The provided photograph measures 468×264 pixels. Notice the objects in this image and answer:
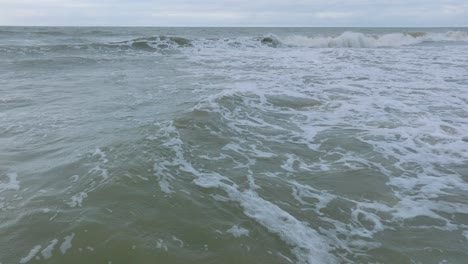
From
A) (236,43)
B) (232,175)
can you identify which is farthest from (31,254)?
(236,43)

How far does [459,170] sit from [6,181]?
5419mm

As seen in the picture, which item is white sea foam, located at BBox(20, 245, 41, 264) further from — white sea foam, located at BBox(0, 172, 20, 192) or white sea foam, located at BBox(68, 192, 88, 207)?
white sea foam, located at BBox(0, 172, 20, 192)

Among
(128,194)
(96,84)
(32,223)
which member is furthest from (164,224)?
(96,84)

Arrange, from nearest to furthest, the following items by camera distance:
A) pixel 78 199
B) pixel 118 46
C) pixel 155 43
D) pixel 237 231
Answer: pixel 237 231, pixel 78 199, pixel 118 46, pixel 155 43

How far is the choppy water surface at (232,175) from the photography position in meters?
3.08

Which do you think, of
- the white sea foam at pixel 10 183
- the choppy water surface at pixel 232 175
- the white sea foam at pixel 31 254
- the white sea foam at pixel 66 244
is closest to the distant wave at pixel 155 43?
the choppy water surface at pixel 232 175

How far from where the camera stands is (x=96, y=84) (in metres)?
10.4

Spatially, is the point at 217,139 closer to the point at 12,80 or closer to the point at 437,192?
the point at 437,192

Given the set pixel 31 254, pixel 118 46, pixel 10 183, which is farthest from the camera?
pixel 118 46

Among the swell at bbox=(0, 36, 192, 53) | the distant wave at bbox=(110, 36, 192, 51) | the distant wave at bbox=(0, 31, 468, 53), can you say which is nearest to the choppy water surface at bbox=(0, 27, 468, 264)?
the swell at bbox=(0, 36, 192, 53)

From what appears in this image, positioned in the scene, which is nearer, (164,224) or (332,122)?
(164,224)

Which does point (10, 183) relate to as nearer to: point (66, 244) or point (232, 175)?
point (66, 244)

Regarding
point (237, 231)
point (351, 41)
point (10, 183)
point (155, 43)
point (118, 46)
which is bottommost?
point (237, 231)

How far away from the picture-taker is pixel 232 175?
177 inches
